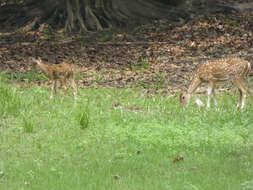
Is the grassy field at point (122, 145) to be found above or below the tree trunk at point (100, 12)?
below

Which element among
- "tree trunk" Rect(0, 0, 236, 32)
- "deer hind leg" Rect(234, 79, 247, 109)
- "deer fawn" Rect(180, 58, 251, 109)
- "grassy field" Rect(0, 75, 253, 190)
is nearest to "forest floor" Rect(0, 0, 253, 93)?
"tree trunk" Rect(0, 0, 236, 32)

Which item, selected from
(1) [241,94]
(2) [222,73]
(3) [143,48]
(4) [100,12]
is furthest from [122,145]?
(4) [100,12]

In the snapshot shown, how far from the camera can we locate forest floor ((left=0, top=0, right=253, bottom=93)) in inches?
667

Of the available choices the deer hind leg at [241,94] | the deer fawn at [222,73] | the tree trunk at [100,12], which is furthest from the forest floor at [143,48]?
the deer hind leg at [241,94]

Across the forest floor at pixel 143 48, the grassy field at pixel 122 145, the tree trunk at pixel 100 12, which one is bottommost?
the forest floor at pixel 143 48

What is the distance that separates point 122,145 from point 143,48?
11018 mm

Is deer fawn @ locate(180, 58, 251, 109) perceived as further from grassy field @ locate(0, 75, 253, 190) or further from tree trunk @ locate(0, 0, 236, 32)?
tree trunk @ locate(0, 0, 236, 32)

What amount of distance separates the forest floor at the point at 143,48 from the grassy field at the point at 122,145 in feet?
10.6

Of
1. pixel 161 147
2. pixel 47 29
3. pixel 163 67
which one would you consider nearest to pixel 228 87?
pixel 163 67

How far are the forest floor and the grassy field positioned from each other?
3240mm

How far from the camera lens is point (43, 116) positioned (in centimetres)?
1178

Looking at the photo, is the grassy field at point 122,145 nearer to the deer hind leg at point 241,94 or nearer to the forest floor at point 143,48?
the deer hind leg at point 241,94

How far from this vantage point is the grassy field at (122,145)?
7758 millimetres

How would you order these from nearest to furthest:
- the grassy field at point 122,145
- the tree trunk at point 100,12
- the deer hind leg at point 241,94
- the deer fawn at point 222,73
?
the grassy field at point 122,145
the deer hind leg at point 241,94
the deer fawn at point 222,73
the tree trunk at point 100,12
